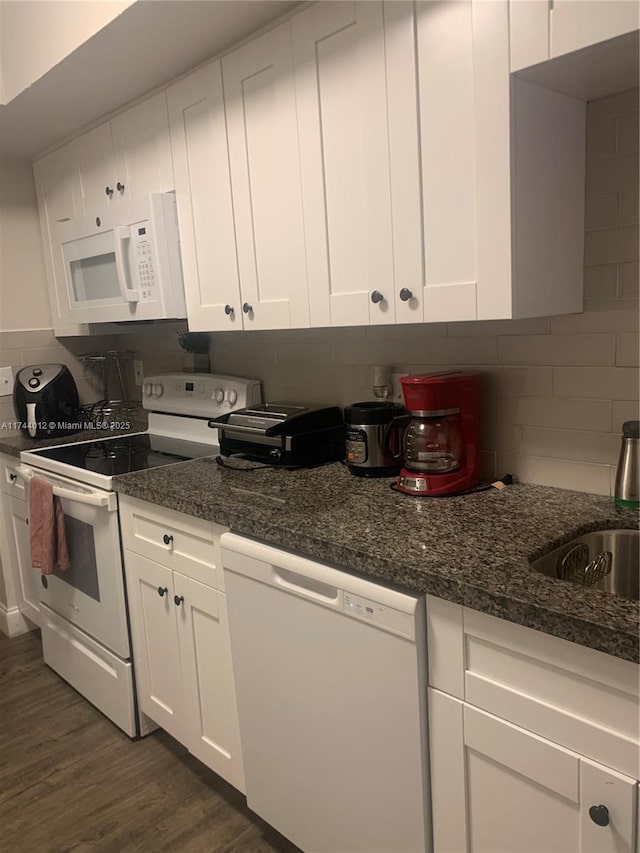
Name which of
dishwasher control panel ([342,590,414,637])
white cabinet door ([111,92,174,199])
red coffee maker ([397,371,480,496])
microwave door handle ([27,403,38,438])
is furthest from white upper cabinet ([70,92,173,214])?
dishwasher control panel ([342,590,414,637])

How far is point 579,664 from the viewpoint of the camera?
Answer: 3.34 feet

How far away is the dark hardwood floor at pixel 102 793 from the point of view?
1805 mm

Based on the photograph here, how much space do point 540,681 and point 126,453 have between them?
1.81m

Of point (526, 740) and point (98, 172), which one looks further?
point (98, 172)

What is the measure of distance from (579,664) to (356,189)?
1.18m

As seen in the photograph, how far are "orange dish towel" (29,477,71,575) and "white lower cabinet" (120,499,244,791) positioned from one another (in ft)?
1.15

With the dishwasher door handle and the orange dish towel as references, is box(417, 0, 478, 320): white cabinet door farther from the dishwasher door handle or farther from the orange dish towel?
the orange dish towel

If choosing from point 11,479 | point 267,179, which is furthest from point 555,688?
point 11,479

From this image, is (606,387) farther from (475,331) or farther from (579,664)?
(579,664)

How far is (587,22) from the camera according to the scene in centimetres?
117

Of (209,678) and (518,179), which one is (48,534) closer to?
(209,678)

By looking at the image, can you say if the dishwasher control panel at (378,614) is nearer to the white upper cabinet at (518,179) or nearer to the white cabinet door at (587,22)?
the white upper cabinet at (518,179)

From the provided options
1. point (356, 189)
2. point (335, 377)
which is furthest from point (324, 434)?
point (356, 189)

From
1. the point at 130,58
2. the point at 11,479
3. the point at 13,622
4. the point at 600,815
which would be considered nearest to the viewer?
the point at 600,815
